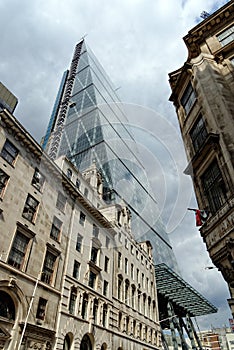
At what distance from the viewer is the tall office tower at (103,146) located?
86.2m

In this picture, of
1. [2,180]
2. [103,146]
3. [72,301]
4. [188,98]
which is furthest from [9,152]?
[103,146]

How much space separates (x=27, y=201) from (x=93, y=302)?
14948mm

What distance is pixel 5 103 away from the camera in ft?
109

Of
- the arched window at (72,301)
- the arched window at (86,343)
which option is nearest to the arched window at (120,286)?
the arched window at (86,343)

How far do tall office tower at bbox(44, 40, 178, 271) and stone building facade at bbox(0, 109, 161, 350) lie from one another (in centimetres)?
2715

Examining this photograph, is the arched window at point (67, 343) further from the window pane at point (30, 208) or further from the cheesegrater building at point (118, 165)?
the cheesegrater building at point (118, 165)

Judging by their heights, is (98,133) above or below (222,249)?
above

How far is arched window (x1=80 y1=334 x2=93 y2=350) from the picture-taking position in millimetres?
27203

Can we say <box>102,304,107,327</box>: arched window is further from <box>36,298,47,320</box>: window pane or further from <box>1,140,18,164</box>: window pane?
<box>1,140,18,164</box>: window pane

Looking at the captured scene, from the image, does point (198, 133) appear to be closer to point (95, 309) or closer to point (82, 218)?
point (82, 218)

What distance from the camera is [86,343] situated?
2795cm

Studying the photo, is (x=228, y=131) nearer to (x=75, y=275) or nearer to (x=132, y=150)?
(x=75, y=275)

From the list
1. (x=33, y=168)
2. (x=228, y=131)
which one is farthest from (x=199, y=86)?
(x=33, y=168)

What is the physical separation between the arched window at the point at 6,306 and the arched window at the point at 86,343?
10701 mm
